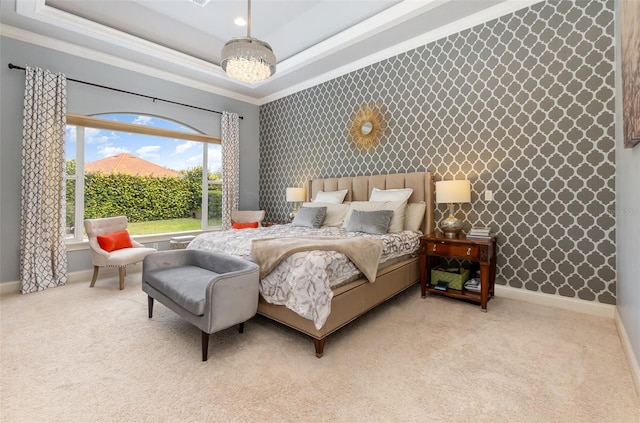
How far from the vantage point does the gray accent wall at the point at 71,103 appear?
143 inches

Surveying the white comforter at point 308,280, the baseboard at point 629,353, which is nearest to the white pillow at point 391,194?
the white comforter at point 308,280

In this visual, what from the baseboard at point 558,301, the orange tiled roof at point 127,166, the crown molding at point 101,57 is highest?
the crown molding at point 101,57

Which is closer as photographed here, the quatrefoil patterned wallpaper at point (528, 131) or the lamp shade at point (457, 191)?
the quatrefoil patterned wallpaper at point (528, 131)

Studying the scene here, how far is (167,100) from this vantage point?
496 centimetres

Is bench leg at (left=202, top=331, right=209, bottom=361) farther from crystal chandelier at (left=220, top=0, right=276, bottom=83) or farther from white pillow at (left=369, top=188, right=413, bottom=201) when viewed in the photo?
white pillow at (left=369, top=188, right=413, bottom=201)

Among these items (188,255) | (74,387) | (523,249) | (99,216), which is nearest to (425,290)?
(523,249)

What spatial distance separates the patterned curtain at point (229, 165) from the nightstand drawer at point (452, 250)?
12.8 feet

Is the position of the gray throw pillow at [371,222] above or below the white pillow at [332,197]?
below

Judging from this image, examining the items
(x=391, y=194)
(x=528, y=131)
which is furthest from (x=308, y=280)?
(x=528, y=131)

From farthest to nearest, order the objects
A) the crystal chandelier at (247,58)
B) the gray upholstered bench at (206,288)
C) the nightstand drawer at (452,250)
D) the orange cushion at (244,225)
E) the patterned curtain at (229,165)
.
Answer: the patterned curtain at (229,165), the orange cushion at (244,225), the nightstand drawer at (452,250), the crystal chandelier at (247,58), the gray upholstered bench at (206,288)

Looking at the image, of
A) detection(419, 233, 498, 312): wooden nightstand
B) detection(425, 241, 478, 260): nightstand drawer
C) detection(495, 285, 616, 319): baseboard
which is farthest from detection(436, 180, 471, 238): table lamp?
detection(495, 285, 616, 319): baseboard

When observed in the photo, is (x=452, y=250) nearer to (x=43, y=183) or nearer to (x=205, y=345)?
(x=205, y=345)

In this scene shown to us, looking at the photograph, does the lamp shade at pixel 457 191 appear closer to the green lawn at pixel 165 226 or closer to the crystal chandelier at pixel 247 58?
the crystal chandelier at pixel 247 58

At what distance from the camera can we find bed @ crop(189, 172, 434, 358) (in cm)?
215
